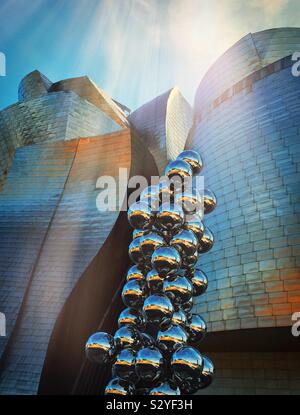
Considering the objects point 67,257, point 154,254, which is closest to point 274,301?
point 154,254

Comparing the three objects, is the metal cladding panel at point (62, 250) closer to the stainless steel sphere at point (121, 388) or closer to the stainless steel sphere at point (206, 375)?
the stainless steel sphere at point (121, 388)

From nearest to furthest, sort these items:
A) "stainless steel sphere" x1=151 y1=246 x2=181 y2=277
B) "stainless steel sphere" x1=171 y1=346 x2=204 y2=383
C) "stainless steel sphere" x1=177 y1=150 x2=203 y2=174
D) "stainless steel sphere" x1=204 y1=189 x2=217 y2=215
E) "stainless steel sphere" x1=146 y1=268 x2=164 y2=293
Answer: "stainless steel sphere" x1=171 y1=346 x2=204 y2=383
"stainless steel sphere" x1=151 y1=246 x2=181 y2=277
"stainless steel sphere" x1=146 y1=268 x2=164 y2=293
"stainless steel sphere" x1=204 y1=189 x2=217 y2=215
"stainless steel sphere" x1=177 y1=150 x2=203 y2=174

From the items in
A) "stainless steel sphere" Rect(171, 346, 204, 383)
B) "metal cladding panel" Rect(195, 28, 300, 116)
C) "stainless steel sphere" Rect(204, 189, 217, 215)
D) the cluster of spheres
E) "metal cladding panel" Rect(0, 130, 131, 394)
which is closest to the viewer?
"stainless steel sphere" Rect(171, 346, 204, 383)

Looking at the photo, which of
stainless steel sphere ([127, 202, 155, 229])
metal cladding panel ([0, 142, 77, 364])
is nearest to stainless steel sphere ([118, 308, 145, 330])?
stainless steel sphere ([127, 202, 155, 229])

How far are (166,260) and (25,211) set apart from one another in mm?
7895

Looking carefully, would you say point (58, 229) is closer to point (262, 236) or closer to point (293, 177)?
point (262, 236)

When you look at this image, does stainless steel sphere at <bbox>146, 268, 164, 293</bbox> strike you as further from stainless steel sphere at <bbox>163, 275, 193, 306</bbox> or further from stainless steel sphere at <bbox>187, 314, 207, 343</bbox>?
stainless steel sphere at <bbox>187, 314, 207, 343</bbox>

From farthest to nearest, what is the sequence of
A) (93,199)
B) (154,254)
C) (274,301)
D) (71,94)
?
(71,94) → (93,199) → (274,301) → (154,254)

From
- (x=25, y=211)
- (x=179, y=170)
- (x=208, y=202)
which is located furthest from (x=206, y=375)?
(x=25, y=211)

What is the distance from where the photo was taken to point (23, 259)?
951cm

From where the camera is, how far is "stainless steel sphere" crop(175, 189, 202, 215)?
11.8 feet

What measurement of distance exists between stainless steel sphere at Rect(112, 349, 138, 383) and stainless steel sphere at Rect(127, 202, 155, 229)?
1.15 meters

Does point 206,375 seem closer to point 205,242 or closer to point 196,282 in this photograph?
point 196,282

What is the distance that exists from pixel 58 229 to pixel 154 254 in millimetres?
7076
